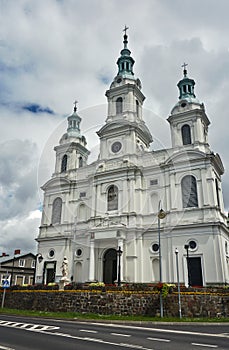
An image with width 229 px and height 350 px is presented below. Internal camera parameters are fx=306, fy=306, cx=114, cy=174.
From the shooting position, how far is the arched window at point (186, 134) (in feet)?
133

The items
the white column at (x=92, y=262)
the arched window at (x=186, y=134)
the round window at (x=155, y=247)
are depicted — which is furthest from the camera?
the arched window at (x=186, y=134)

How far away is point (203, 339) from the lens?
11781mm

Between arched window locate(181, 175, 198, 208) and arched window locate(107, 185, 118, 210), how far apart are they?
883 centimetres

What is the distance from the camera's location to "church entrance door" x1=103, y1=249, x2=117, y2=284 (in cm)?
3816

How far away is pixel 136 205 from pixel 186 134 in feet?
38.8

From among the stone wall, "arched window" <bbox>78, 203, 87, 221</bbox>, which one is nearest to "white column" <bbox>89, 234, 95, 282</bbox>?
"arched window" <bbox>78, 203, 87, 221</bbox>

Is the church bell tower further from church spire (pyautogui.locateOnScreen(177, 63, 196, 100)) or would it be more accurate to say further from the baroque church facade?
church spire (pyautogui.locateOnScreen(177, 63, 196, 100))

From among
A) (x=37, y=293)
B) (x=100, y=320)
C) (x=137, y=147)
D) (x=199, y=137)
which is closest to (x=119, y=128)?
(x=137, y=147)

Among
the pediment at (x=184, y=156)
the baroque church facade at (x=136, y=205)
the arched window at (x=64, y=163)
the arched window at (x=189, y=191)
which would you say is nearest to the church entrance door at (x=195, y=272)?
the baroque church facade at (x=136, y=205)

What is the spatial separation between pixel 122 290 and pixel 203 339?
38.9 feet

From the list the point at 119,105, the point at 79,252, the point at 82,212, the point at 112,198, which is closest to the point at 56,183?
the point at 82,212

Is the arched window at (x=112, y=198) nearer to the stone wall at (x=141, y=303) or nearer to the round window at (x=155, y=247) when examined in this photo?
the round window at (x=155, y=247)

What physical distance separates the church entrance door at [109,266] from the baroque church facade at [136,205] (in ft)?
0.41

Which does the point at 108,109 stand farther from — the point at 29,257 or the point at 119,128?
the point at 29,257
